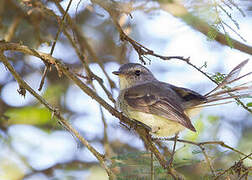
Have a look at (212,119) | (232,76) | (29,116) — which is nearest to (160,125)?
(232,76)

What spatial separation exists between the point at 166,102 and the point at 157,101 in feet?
0.37

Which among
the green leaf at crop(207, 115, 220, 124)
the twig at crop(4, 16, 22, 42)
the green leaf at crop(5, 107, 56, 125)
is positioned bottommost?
the green leaf at crop(207, 115, 220, 124)

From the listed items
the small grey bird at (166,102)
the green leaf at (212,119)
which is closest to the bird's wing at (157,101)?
the small grey bird at (166,102)

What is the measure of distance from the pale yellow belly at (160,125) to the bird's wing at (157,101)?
7cm

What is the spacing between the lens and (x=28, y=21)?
6.20 m

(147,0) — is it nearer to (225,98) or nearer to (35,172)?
(225,98)

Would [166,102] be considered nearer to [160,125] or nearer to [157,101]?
[157,101]

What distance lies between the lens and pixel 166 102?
4402mm

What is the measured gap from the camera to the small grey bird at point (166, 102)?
12.7 ft

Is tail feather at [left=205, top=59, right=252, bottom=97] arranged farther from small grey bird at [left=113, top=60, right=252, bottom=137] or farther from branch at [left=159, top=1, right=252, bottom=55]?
branch at [left=159, top=1, right=252, bottom=55]

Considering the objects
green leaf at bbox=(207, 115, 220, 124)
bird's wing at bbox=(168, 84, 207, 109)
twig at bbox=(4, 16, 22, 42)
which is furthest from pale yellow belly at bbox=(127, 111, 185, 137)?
twig at bbox=(4, 16, 22, 42)

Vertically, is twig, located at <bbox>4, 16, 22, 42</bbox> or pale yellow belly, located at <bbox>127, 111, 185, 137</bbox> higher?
twig, located at <bbox>4, 16, 22, 42</bbox>

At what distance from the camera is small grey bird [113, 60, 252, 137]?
12.7ft

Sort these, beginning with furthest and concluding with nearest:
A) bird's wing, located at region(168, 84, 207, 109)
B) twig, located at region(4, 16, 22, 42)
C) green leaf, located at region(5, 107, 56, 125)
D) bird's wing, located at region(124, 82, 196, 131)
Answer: green leaf, located at region(5, 107, 56, 125) < twig, located at region(4, 16, 22, 42) < bird's wing, located at region(168, 84, 207, 109) < bird's wing, located at region(124, 82, 196, 131)
